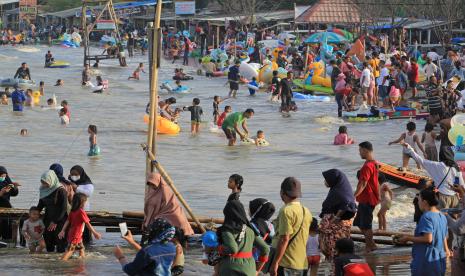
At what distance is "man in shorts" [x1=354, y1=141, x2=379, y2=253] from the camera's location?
1159 cm

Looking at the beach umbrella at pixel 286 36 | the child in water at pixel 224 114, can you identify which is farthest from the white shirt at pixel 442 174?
the beach umbrella at pixel 286 36

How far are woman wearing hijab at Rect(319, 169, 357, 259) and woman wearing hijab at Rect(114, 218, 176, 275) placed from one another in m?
3.18

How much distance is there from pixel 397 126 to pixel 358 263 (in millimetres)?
21325

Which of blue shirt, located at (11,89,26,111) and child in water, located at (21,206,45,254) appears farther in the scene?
blue shirt, located at (11,89,26,111)

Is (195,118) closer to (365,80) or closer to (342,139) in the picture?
A: (342,139)

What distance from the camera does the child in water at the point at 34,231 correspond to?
12.6 metres

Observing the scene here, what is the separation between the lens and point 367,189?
1177 cm

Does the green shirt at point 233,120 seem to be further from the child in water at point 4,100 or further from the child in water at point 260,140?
the child in water at point 4,100

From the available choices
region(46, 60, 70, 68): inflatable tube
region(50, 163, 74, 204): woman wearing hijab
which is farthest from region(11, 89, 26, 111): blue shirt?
region(50, 163, 74, 204): woman wearing hijab

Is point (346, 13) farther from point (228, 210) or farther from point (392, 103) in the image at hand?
point (228, 210)

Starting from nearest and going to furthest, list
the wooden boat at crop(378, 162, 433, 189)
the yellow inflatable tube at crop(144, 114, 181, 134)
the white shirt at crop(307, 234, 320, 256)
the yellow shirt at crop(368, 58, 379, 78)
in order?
1. the white shirt at crop(307, 234, 320, 256)
2. the wooden boat at crop(378, 162, 433, 189)
3. the yellow inflatable tube at crop(144, 114, 181, 134)
4. the yellow shirt at crop(368, 58, 379, 78)

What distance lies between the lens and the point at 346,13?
52031 mm

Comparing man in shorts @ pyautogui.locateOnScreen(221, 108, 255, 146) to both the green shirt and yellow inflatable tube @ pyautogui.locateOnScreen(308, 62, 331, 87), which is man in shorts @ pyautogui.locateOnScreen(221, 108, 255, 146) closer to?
the green shirt

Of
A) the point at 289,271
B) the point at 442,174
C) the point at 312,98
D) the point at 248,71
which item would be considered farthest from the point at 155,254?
the point at 248,71
